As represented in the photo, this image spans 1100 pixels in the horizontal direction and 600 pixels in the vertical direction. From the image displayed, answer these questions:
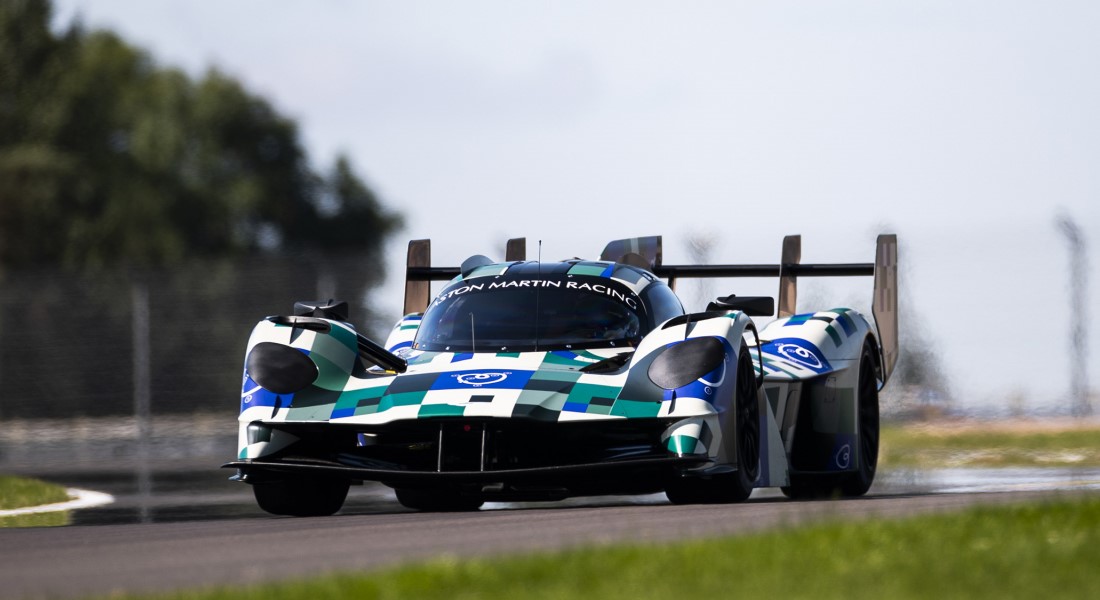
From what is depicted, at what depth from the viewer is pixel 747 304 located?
9.50 meters

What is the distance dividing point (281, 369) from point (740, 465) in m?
2.30

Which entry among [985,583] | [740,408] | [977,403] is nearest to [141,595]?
[985,583]

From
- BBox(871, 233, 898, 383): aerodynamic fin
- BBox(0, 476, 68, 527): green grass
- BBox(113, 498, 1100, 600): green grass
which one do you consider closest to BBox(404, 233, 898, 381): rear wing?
BBox(871, 233, 898, 383): aerodynamic fin

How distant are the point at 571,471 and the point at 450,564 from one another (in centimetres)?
267

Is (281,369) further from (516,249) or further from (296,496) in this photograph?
(516,249)

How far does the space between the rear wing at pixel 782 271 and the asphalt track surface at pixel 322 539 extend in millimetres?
2901

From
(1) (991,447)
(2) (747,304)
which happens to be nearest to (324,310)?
(2) (747,304)

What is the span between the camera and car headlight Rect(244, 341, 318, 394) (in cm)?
878

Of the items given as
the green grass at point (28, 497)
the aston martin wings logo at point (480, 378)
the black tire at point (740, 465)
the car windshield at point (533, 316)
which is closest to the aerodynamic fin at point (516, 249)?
the car windshield at point (533, 316)

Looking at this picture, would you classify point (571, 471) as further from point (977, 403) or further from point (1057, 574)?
point (977, 403)

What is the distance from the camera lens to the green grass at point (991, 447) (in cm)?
1642

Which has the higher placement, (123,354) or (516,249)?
(516,249)

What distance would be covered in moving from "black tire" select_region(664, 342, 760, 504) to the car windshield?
860mm

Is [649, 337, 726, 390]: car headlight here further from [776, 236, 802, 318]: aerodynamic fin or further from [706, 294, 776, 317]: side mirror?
[776, 236, 802, 318]: aerodynamic fin
